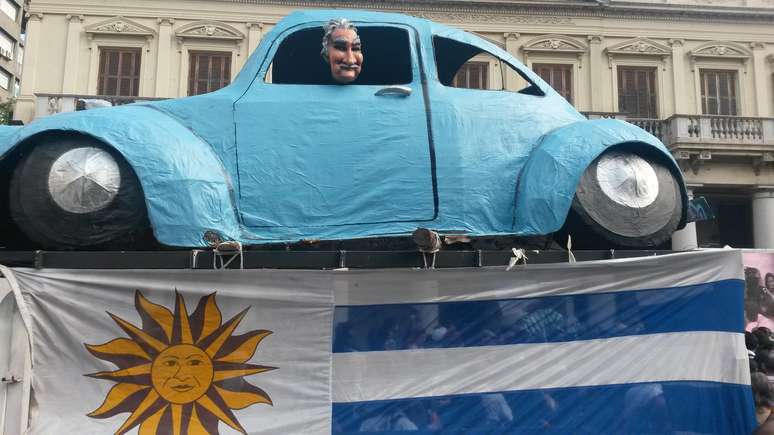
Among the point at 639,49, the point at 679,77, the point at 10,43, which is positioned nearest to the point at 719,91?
the point at 679,77

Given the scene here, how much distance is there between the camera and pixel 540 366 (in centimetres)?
332

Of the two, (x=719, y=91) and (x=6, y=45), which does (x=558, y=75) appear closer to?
(x=719, y=91)

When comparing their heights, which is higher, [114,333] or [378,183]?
[378,183]

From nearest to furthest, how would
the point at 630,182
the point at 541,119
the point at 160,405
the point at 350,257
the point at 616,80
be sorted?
the point at 160,405 → the point at 350,257 → the point at 630,182 → the point at 541,119 → the point at 616,80

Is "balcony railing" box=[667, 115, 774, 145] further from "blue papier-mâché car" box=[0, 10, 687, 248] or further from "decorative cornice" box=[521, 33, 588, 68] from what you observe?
"blue papier-mâché car" box=[0, 10, 687, 248]

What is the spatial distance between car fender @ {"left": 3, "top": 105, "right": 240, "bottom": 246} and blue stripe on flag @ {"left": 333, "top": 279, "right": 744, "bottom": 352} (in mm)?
887

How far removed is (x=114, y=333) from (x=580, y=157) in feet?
9.02

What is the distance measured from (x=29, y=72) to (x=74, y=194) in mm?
18339

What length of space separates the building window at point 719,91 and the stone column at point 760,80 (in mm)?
636

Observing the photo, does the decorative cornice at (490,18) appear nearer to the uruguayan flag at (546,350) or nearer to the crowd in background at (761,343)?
the crowd in background at (761,343)

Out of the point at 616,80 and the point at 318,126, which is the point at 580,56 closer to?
the point at 616,80

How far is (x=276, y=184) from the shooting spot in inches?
137

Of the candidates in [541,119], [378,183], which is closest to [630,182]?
[541,119]

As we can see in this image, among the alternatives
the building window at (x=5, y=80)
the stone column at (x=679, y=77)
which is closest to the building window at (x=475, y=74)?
the stone column at (x=679, y=77)
